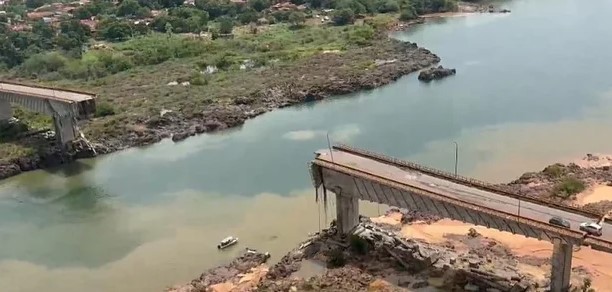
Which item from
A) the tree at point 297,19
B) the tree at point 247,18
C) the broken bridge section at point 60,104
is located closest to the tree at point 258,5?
the tree at point 247,18

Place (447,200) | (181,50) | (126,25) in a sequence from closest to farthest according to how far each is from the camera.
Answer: (447,200) < (181,50) < (126,25)

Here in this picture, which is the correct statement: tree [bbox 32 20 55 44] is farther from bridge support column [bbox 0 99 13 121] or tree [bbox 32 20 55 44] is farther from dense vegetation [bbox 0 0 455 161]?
bridge support column [bbox 0 99 13 121]

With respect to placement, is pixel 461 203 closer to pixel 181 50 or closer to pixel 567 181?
pixel 567 181

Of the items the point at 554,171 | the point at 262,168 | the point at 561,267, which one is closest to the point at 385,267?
the point at 561,267

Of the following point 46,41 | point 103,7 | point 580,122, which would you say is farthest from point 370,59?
point 103,7

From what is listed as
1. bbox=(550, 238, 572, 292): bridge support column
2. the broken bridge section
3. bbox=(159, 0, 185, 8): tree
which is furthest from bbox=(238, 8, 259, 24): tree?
bbox=(550, 238, 572, 292): bridge support column

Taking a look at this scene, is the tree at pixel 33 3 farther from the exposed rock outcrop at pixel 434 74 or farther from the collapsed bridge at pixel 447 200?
the collapsed bridge at pixel 447 200
